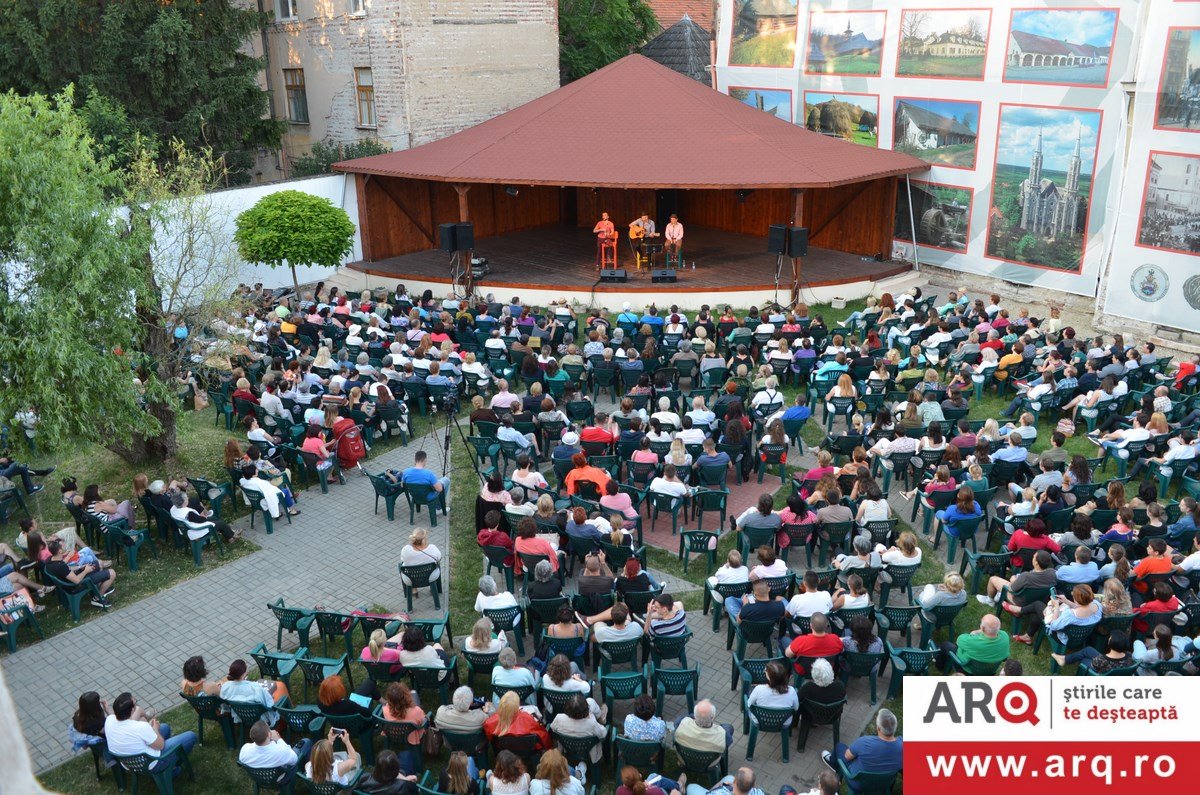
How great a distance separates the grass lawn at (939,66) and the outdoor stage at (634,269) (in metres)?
4.53

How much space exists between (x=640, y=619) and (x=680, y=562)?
7.38 ft

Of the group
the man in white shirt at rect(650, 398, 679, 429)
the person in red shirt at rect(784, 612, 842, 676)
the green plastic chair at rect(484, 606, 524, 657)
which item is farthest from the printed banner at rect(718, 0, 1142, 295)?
the green plastic chair at rect(484, 606, 524, 657)

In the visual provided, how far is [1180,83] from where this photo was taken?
16875 mm

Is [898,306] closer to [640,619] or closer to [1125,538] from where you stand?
[1125,538]

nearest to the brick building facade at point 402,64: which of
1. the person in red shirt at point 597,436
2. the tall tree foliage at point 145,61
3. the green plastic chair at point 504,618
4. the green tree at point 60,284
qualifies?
the tall tree foliage at point 145,61

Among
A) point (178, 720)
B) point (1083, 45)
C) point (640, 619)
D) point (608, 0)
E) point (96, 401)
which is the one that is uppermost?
point (608, 0)

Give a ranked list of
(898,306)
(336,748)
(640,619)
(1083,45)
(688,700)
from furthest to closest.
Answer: (1083,45) → (898,306) → (640,619) → (688,700) → (336,748)

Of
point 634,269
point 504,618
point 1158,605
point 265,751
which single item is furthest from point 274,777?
point 634,269

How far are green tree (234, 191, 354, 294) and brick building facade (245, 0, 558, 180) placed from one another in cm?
796

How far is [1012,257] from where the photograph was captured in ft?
72.3

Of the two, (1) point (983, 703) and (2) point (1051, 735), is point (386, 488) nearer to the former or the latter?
(1) point (983, 703)

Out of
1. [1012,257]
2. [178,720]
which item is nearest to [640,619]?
[178,720]

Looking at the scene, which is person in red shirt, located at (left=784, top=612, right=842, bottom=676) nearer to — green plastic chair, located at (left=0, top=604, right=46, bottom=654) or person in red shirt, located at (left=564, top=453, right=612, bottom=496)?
person in red shirt, located at (left=564, top=453, right=612, bottom=496)

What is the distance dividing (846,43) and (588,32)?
549 inches
